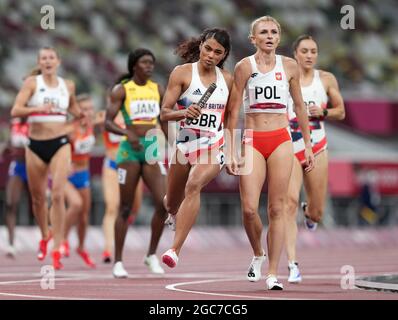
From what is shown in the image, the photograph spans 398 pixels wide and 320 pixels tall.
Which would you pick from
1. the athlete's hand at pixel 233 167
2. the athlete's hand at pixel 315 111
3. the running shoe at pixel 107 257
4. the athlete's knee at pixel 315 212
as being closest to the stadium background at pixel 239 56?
the running shoe at pixel 107 257

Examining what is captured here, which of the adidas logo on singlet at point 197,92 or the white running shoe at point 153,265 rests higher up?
the adidas logo on singlet at point 197,92

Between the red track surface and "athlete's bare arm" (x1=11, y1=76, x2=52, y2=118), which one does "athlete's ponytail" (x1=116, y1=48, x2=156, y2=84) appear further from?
the red track surface

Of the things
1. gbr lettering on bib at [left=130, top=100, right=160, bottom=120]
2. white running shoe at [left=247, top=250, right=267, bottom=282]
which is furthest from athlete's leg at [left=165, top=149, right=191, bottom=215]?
gbr lettering on bib at [left=130, top=100, right=160, bottom=120]

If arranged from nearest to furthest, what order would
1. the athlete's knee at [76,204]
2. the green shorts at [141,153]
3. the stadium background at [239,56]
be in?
the green shorts at [141,153], the athlete's knee at [76,204], the stadium background at [239,56]

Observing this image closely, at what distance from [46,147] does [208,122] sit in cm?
385

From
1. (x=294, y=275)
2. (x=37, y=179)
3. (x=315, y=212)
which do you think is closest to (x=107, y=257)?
(x=37, y=179)

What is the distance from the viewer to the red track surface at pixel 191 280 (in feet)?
32.4

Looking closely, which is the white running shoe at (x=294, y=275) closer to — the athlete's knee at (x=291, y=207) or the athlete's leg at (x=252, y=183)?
the athlete's knee at (x=291, y=207)

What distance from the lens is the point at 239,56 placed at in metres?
30.5

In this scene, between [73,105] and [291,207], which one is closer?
[291,207]

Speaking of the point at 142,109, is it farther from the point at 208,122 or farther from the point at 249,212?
the point at 249,212

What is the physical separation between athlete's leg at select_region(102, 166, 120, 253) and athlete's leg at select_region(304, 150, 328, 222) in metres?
4.80

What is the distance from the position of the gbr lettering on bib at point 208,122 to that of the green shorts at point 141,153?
7.76ft
